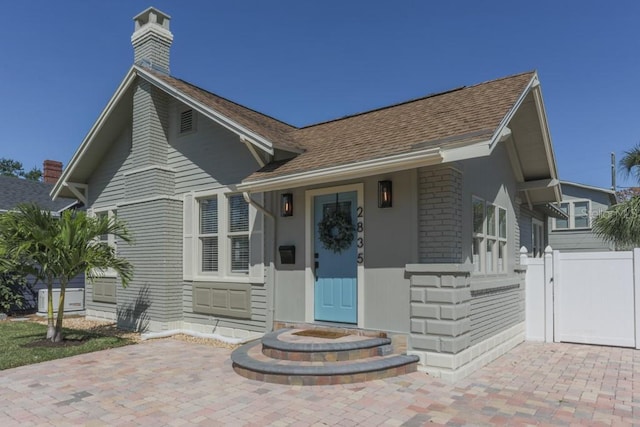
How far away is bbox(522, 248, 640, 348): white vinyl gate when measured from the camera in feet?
25.3

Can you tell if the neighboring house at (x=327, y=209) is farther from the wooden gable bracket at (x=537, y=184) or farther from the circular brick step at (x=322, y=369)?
Answer: the circular brick step at (x=322, y=369)

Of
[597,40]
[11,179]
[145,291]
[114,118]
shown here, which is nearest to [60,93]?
[11,179]

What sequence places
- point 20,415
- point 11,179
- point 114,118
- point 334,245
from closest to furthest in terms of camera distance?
point 20,415 → point 334,245 → point 114,118 → point 11,179

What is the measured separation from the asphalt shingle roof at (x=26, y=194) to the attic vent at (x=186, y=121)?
7.96 m

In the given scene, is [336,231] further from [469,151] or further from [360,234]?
[469,151]

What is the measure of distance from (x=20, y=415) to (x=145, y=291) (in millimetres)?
5057

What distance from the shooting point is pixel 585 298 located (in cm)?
806

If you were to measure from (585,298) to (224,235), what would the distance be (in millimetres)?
7084

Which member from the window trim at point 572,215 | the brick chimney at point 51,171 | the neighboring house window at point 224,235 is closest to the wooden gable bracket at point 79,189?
the neighboring house window at point 224,235

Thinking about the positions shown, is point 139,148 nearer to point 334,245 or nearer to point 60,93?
point 334,245

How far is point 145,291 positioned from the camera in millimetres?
9312

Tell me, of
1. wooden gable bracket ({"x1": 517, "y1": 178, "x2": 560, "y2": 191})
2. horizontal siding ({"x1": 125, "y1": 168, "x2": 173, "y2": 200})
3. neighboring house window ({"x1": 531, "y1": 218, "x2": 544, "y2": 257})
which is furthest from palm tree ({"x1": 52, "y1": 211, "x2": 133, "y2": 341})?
neighboring house window ({"x1": 531, "y1": 218, "x2": 544, "y2": 257})

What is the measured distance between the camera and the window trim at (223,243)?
Result: 7.92m

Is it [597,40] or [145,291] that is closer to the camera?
[145,291]
